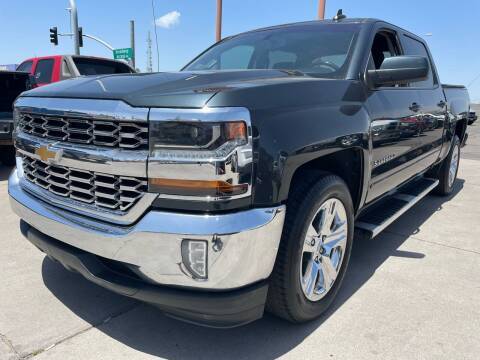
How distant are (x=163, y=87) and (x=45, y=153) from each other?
75 cm

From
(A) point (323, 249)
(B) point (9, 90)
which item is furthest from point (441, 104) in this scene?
(B) point (9, 90)

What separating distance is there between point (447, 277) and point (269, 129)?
6.86 feet

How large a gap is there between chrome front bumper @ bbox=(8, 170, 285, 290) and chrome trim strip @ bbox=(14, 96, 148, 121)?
429 mm

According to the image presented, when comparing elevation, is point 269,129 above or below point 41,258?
above

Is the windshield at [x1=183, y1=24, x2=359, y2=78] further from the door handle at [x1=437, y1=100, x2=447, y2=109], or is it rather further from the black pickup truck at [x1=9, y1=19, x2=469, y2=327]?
the door handle at [x1=437, y1=100, x2=447, y2=109]

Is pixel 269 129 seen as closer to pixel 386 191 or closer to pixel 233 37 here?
pixel 386 191

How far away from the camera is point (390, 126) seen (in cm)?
297

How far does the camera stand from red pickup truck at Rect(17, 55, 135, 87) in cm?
844

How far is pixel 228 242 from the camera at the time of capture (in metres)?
1.73

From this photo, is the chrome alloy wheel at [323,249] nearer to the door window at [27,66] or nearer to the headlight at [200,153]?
the headlight at [200,153]

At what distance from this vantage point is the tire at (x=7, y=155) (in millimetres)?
6531

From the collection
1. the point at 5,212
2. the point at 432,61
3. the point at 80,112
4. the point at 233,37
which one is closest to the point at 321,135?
the point at 80,112

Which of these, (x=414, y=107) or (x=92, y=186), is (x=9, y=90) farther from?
(x=414, y=107)

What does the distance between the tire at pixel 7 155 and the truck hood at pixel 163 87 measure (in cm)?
→ 470
